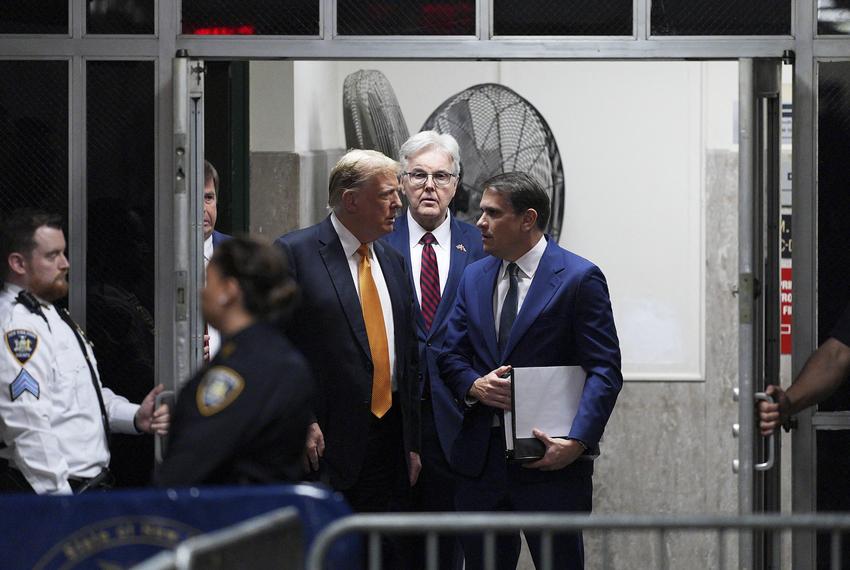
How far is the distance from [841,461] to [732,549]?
2.34 meters

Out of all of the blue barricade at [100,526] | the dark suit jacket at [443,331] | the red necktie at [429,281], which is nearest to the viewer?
the blue barricade at [100,526]

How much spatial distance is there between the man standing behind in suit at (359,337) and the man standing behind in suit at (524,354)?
21 centimetres

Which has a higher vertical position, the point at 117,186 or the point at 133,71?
the point at 133,71

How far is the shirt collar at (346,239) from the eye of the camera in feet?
17.4

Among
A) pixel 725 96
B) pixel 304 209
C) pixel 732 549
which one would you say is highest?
pixel 725 96

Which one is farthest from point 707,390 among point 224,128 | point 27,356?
point 27,356

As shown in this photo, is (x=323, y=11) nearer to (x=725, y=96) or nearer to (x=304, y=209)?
(x=304, y=209)

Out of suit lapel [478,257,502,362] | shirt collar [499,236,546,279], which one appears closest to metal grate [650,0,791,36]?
shirt collar [499,236,546,279]

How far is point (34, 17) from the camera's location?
16.9 feet

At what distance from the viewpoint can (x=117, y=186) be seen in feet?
17.0

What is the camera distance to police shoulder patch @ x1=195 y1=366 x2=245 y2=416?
3.33m

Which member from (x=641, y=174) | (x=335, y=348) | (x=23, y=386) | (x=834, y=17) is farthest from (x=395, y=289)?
(x=641, y=174)

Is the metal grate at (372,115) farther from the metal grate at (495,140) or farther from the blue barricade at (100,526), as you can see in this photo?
the blue barricade at (100,526)

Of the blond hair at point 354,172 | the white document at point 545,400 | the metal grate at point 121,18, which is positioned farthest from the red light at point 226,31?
the white document at point 545,400
